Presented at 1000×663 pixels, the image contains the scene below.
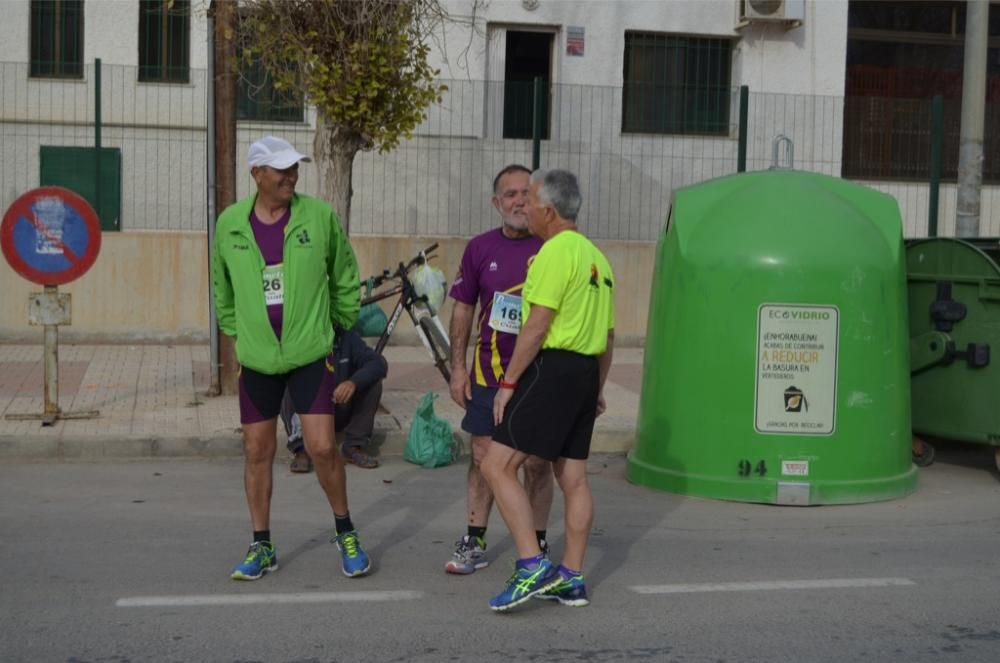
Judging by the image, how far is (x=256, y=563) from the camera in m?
5.96

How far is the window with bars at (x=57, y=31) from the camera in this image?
1628cm

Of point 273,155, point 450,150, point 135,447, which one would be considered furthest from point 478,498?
point 450,150

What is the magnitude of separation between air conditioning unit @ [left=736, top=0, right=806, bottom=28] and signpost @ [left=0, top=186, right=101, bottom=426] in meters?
10.7

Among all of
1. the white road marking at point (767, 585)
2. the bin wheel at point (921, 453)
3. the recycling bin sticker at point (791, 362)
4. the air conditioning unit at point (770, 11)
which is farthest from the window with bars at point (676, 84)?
the white road marking at point (767, 585)

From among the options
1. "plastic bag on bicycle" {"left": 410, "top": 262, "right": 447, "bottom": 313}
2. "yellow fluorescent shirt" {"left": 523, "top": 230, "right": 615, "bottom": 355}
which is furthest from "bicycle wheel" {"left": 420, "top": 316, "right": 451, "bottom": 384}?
"yellow fluorescent shirt" {"left": 523, "top": 230, "right": 615, "bottom": 355}

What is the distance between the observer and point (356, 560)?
600 cm

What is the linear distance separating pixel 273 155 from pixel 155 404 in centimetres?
487

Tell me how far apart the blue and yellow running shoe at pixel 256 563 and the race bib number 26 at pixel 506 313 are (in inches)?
54.3

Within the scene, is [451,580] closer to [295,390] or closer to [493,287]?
[295,390]

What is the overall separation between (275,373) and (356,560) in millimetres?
890

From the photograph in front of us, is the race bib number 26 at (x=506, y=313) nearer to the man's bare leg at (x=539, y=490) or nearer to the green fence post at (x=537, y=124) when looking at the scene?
the man's bare leg at (x=539, y=490)

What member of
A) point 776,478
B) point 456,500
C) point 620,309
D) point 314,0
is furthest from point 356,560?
point 620,309

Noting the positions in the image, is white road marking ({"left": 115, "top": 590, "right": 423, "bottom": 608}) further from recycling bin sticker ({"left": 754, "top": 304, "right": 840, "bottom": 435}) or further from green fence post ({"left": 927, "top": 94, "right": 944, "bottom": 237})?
green fence post ({"left": 927, "top": 94, "right": 944, "bottom": 237})

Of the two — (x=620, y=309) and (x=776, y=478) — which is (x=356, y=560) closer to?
(x=776, y=478)
